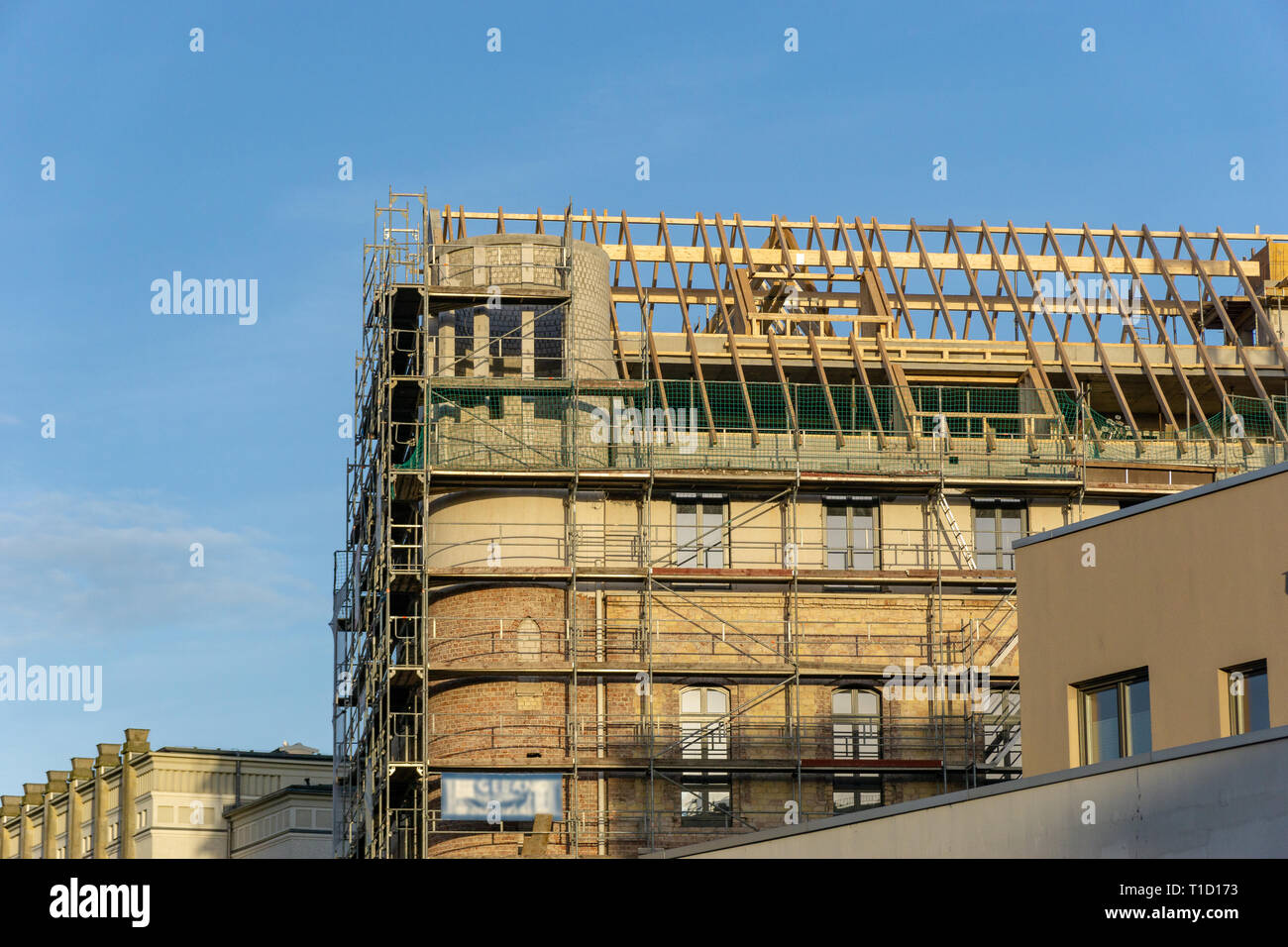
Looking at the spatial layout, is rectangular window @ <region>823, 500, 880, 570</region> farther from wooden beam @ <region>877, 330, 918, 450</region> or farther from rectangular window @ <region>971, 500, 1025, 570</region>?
rectangular window @ <region>971, 500, 1025, 570</region>

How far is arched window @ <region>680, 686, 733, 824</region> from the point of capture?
141 ft

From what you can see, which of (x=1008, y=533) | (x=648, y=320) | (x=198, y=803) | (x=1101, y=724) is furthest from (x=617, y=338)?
(x=198, y=803)

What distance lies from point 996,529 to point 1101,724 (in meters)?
19.0

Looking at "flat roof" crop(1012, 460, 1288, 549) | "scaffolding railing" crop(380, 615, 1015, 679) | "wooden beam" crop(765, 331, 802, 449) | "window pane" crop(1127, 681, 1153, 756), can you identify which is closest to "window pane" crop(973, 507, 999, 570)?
"scaffolding railing" crop(380, 615, 1015, 679)

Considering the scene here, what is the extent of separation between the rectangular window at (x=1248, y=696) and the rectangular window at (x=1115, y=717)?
136 cm

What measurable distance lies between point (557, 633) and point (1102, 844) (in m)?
23.8

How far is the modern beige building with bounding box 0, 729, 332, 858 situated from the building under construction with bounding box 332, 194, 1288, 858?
476 inches

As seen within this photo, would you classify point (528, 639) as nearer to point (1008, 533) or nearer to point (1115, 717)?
point (1008, 533)

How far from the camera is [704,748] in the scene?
4344 cm

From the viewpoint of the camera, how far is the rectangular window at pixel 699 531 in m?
45.2

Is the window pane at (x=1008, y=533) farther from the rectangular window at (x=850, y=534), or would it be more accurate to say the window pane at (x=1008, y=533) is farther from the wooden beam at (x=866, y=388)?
the wooden beam at (x=866, y=388)
